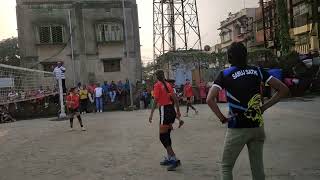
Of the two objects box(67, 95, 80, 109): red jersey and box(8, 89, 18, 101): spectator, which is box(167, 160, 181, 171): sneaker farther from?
box(8, 89, 18, 101): spectator

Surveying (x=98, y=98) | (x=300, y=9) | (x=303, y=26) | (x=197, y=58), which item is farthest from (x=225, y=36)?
(x=98, y=98)

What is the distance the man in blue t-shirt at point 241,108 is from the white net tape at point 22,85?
11892mm

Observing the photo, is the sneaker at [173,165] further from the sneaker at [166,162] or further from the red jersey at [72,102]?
the red jersey at [72,102]

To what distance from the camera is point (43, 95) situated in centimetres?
2702

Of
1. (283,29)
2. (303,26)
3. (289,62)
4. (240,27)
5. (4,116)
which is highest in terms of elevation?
(240,27)

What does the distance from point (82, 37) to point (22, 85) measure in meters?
16.1

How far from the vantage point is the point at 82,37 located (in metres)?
38.4

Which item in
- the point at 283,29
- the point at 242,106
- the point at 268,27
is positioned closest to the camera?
the point at 242,106

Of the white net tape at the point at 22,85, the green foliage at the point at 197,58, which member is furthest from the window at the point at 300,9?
the white net tape at the point at 22,85

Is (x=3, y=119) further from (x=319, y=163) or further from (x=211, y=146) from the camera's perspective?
(x=319, y=163)

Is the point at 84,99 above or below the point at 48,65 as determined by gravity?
below

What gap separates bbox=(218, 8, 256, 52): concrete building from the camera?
182 feet

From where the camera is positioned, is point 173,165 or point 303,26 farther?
point 303,26

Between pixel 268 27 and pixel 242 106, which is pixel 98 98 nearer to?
pixel 268 27
